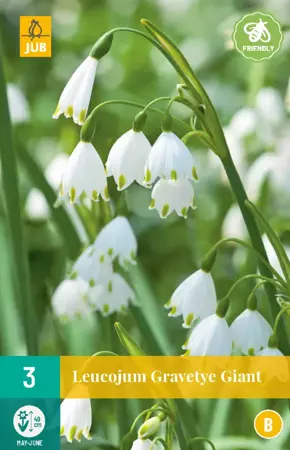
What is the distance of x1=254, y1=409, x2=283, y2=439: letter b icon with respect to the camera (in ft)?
4.67

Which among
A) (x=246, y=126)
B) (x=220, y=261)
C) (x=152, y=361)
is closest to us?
(x=152, y=361)

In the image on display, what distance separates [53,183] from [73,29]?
29cm

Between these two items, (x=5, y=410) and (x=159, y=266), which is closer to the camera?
(x=5, y=410)

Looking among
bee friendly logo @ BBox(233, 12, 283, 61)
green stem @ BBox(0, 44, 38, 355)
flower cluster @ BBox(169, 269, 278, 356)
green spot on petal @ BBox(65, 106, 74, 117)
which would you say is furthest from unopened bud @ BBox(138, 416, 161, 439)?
bee friendly logo @ BBox(233, 12, 283, 61)

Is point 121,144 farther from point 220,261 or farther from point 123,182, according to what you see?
point 220,261

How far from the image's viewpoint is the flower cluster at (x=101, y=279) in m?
1.29

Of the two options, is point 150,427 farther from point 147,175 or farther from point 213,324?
point 147,175

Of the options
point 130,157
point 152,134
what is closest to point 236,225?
point 152,134

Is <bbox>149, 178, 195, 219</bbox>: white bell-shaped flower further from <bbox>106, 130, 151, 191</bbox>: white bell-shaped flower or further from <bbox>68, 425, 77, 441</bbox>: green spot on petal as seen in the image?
<bbox>68, 425, 77, 441</bbox>: green spot on petal

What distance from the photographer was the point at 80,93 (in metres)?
1.17

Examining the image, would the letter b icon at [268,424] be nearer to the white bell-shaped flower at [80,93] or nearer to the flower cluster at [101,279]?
the flower cluster at [101,279]

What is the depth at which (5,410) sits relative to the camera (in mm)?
1423

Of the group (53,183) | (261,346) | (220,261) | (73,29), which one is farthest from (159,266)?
(261,346)

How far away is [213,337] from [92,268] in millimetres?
245
